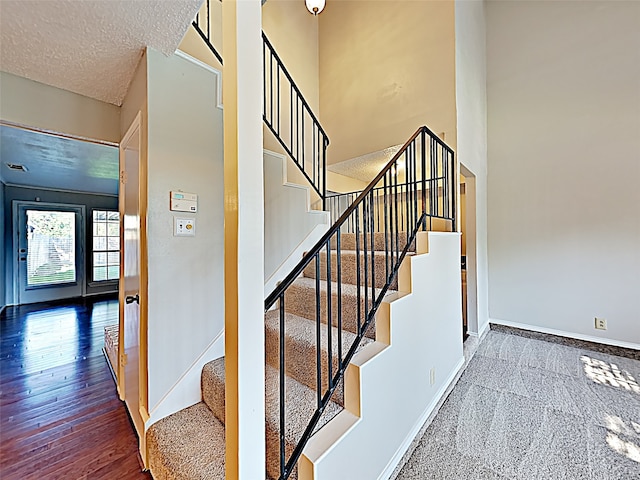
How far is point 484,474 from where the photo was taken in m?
1.62

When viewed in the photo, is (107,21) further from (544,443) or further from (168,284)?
(544,443)

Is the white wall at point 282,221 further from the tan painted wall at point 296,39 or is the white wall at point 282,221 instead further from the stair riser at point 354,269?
the tan painted wall at point 296,39

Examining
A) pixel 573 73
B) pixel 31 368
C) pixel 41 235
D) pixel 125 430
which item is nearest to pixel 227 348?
pixel 125 430

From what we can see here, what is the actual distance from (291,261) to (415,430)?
5.41 feet

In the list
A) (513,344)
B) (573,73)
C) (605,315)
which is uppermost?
(573,73)

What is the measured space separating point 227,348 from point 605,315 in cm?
458

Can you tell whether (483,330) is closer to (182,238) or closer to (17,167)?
(182,238)

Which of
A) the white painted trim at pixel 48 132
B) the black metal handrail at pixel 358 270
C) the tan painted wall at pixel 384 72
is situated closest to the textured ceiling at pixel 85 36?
the white painted trim at pixel 48 132

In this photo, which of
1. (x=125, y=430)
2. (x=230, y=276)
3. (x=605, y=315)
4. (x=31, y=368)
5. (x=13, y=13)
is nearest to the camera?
(x=230, y=276)

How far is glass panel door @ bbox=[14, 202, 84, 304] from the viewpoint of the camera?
5758 millimetres

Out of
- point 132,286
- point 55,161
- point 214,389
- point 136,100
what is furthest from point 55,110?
point 55,161

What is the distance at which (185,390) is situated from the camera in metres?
1.82

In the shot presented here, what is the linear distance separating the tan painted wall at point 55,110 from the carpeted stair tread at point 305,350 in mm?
1999

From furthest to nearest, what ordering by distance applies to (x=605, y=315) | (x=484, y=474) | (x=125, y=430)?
(x=605, y=315) → (x=125, y=430) → (x=484, y=474)
